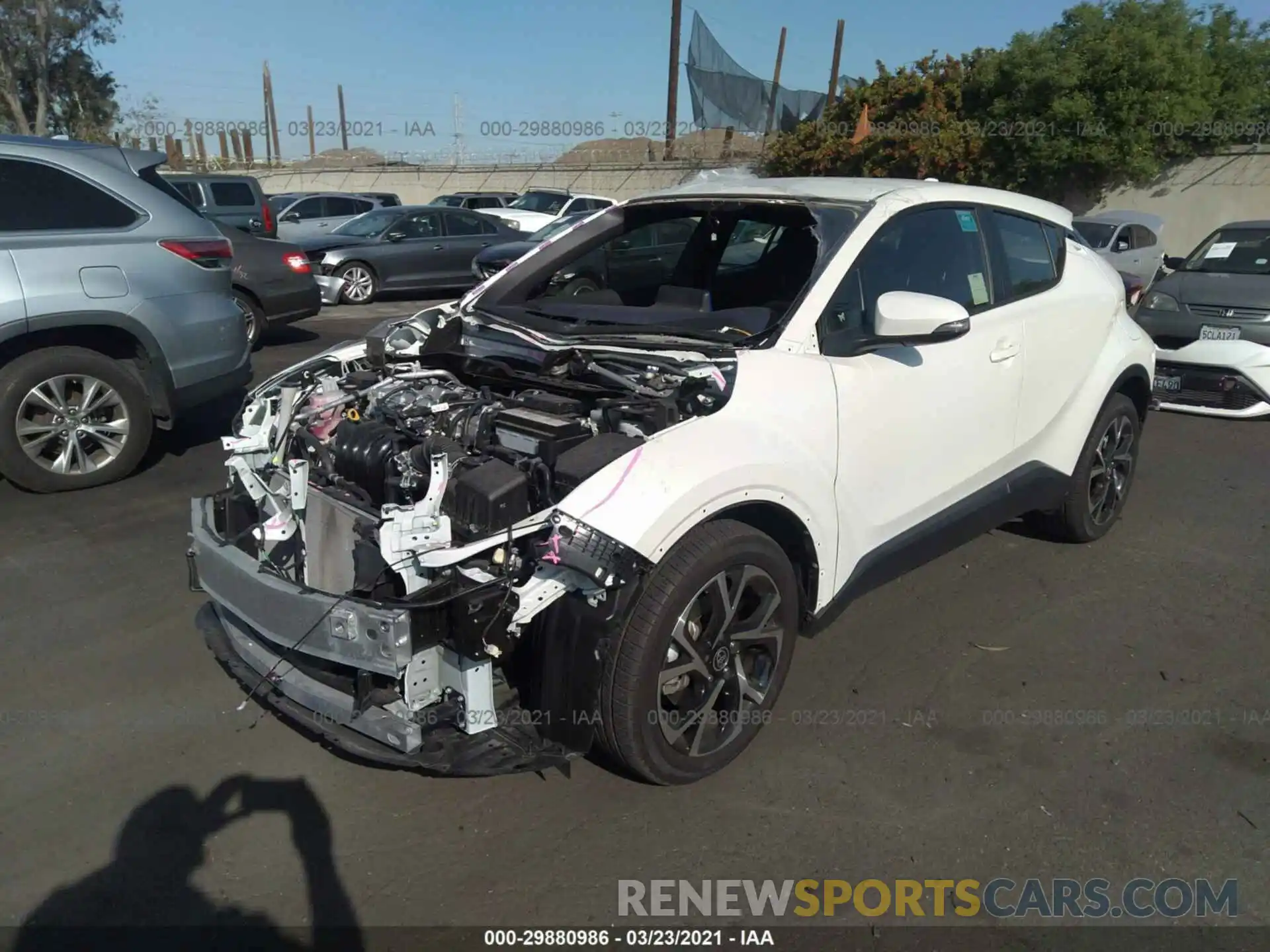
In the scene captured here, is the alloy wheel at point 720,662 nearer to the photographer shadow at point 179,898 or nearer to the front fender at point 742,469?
the front fender at point 742,469

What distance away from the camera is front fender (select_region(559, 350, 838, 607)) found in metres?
2.61

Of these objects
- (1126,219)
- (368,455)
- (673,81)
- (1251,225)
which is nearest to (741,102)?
(673,81)

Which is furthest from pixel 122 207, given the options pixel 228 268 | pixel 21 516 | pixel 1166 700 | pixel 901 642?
pixel 1166 700

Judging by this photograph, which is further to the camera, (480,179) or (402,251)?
(480,179)

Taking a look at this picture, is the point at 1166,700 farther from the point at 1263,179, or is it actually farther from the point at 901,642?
the point at 1263,179

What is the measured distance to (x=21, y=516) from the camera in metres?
5.21

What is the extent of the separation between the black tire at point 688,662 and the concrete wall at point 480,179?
25.6 metres

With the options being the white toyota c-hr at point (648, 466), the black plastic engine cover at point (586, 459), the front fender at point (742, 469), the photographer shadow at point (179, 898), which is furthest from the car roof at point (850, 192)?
the photographer shadow at point (179, 898)

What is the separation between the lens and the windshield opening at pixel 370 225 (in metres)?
15.1

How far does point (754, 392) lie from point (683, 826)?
136 cm

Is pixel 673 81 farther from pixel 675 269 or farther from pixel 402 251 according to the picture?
pixel 675 269

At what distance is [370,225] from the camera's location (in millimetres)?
15344

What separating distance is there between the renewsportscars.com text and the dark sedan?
1331 cm

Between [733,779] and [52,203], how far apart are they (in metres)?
5.06
